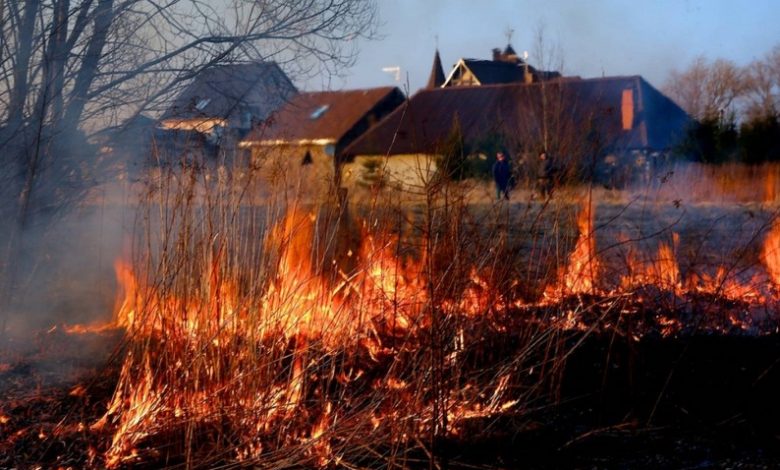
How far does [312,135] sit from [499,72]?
13811 millimetres

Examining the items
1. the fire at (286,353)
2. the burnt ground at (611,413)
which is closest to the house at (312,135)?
the fire at (286,353)

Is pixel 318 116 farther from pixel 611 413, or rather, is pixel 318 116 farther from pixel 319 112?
pixel 611 413

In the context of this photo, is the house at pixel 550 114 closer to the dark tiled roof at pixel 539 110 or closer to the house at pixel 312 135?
the dark tiled roof at pixel 539 110

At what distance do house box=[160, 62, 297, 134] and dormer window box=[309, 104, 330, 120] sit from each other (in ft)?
3.24

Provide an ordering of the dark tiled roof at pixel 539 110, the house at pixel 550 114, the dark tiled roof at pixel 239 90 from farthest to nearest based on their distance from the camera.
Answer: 1. the dark tiled roof at pixel 539 110
2. the house at pixel 550 114
3. the dark tiled roof at pixel 239 90

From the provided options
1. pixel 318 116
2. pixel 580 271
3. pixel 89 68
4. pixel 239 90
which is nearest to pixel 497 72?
pixel 318 116

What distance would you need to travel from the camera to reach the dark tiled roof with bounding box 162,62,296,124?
7957mm

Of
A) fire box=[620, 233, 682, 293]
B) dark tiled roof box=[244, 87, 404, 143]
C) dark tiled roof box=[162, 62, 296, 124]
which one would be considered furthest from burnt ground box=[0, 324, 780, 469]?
dark tiled roof box=[162, 62, 296, 124]

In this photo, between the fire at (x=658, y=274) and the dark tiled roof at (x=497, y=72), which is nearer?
the fire at (x=658, y=274)

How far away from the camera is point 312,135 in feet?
34.4

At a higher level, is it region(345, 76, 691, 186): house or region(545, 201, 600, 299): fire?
region(345, 76, 691, 186): house

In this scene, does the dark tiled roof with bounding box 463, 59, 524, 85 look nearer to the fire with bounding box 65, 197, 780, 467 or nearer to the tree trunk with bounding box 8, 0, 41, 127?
the tree trunk with bounding box 8, 0, 41, 127

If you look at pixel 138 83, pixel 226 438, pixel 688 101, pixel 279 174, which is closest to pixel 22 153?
pixel 138 83

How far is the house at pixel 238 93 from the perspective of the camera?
7750 mm
